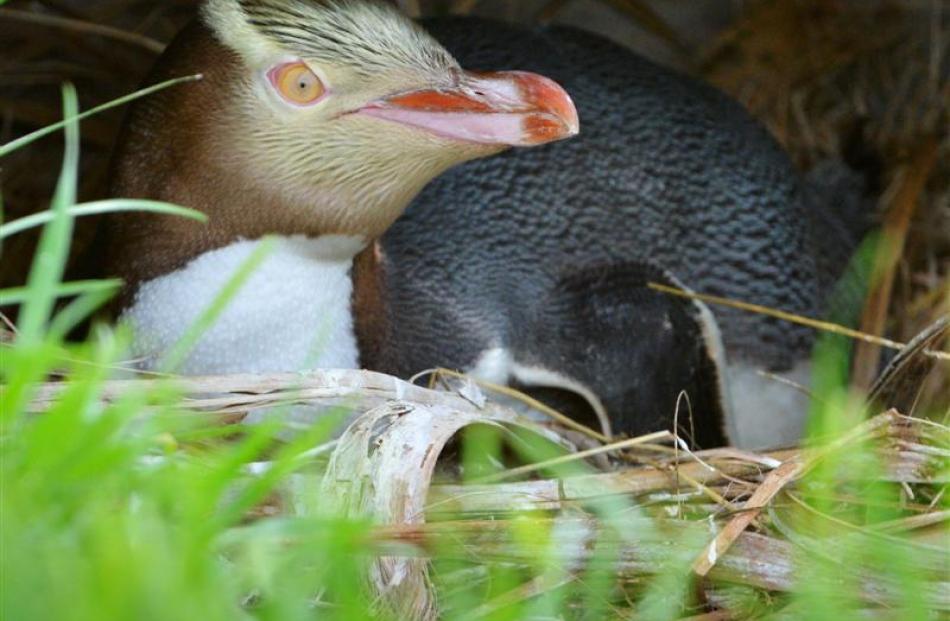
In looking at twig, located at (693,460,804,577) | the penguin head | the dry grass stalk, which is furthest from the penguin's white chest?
the dry grass stalk

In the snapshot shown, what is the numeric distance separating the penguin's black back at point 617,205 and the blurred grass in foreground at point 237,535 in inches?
28.6

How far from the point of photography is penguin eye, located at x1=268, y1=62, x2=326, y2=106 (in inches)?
85.7

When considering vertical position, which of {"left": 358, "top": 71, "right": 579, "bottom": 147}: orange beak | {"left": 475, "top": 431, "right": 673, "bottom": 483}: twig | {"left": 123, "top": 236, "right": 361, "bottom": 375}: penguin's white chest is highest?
{"left": 358, "top": 71, "right": 579, "bottom": 147}: orange beak

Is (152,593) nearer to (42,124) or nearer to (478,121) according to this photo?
(478,121)

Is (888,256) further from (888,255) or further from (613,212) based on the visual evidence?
(613,212)

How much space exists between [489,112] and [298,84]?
0.92ft

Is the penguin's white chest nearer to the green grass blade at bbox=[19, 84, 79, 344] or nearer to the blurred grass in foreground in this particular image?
the blurred grass in foreground

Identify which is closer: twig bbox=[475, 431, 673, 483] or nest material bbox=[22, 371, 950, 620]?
nest material bbox=[22, 371, 950, 620]

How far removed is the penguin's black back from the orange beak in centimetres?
49

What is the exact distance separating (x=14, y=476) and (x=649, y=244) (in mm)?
1855

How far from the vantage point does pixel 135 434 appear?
1.42 m

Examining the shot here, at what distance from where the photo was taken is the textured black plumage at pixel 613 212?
2.70 meters

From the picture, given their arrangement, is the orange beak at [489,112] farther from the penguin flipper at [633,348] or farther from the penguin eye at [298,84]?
the penguin flipper at [633,348]

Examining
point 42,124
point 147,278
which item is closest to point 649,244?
point 147,278
